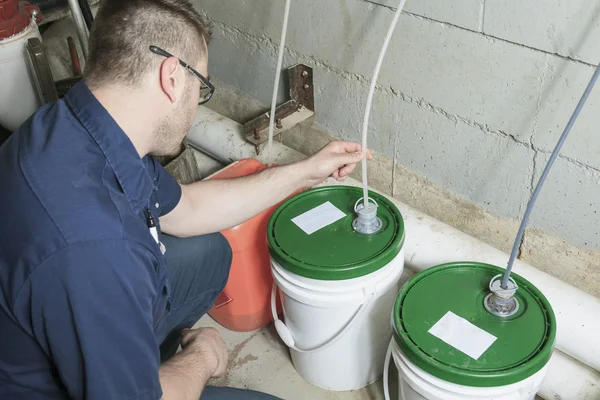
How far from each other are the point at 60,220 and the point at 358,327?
2.50ft

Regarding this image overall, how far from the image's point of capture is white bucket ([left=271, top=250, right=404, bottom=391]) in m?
1.45

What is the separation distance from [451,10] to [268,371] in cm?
107

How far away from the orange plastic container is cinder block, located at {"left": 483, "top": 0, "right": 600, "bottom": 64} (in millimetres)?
746

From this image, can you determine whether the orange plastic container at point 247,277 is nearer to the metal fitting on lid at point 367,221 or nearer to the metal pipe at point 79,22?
the metal fitting on lid at point 367,221

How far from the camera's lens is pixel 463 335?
1257 mm

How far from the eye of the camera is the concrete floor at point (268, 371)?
5.58 feet

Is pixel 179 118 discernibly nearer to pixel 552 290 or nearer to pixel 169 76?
pixel 169 76

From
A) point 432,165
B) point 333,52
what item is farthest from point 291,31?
point 432,165


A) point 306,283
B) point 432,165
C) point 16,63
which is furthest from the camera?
point 16,63

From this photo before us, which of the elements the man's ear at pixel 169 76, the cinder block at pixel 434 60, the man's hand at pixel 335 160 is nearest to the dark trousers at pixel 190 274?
the man's hand at pixel 335 160

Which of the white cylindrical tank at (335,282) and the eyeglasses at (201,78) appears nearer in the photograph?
the eyeglasses at (201,78)

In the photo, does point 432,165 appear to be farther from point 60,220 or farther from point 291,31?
point 60,220

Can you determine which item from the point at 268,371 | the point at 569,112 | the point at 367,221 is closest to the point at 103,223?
the point at 367,221

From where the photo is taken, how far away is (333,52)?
1.88 m
